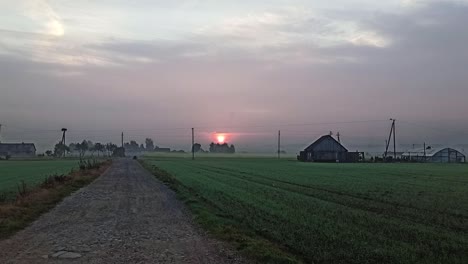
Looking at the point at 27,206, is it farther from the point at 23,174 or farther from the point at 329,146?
the point at 329,146

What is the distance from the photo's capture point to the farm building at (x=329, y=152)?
433ft

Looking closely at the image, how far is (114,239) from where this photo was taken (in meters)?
13.8

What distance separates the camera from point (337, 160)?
13188cm

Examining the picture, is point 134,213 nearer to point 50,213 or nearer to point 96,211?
point 96,211

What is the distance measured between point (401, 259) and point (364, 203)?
42.2 feet

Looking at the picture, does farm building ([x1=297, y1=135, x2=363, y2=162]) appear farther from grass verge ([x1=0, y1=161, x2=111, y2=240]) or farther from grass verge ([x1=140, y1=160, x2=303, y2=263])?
grass verge ([x1=140, y1=160, x2=303, y2=263])

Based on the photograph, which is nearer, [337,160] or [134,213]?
[134,213]

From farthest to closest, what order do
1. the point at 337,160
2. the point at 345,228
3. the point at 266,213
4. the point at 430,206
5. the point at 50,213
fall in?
the point at 337,160, the point at 430,206, the point at 50,213, the point at 266,213, the point at 345,228

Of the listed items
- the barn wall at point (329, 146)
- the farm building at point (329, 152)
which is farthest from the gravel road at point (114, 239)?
the barn wall at point (329, 146)

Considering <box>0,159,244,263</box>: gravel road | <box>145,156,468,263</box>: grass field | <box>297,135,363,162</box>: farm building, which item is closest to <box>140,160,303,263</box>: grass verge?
<box>145,156,468,263</box>: grass field

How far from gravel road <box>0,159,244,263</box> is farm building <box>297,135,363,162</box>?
113m

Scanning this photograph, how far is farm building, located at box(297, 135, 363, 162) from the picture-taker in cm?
13212

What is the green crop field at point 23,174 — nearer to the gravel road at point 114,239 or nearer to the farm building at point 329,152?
the gravel road at point 114,239

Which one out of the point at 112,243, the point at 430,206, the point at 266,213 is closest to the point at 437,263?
the point at 112,243
